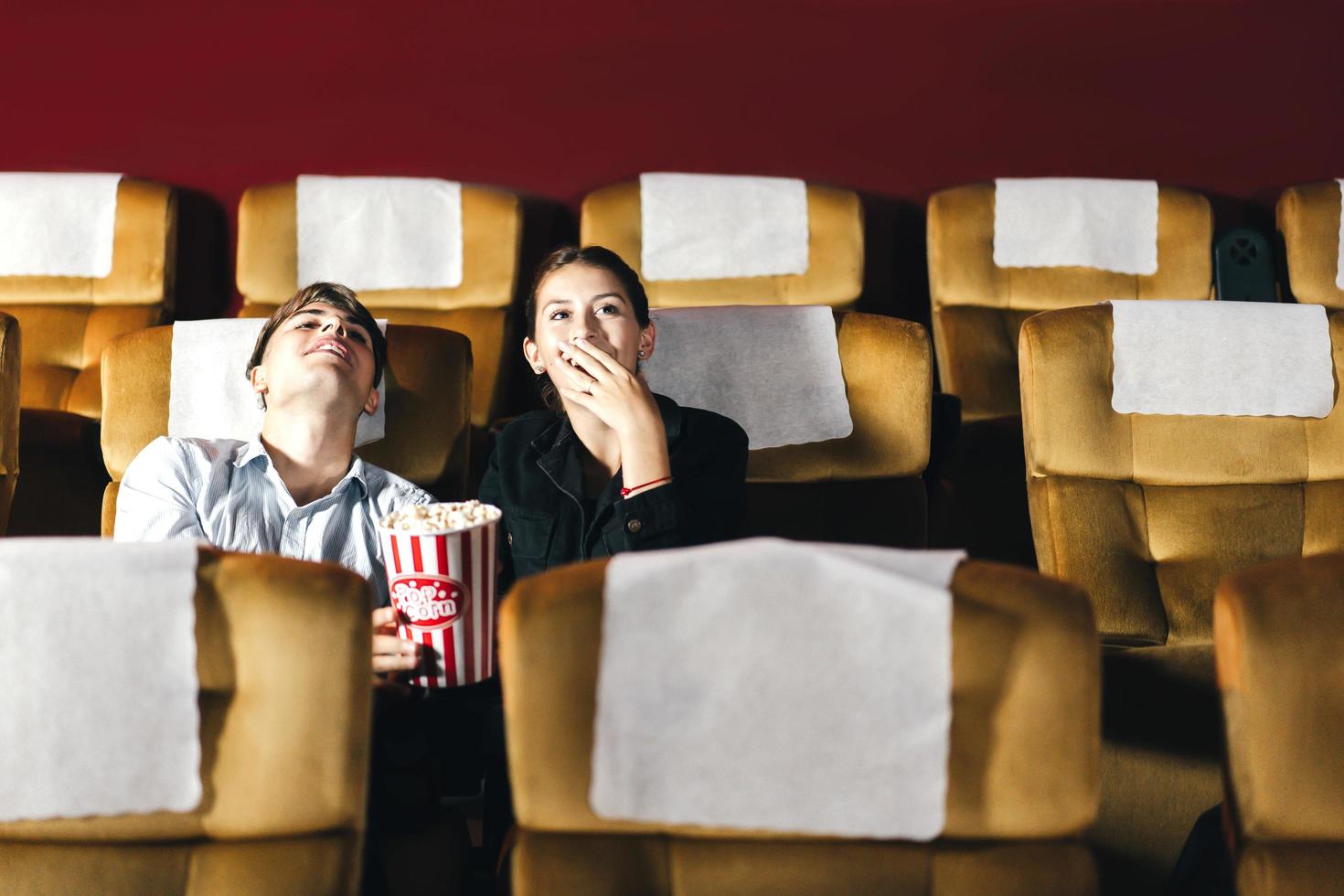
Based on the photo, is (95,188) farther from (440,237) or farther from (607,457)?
(607,457)

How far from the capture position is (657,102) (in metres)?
2.88

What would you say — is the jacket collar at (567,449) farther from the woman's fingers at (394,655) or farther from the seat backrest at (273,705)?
the seat backrest at (273,705)

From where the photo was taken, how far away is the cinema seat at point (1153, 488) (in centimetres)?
165

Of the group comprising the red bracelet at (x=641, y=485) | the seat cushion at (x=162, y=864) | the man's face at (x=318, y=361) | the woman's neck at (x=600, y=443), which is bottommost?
the seat cushion at (x=162, y=864)

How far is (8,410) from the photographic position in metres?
1.70

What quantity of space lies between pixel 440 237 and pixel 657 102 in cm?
77

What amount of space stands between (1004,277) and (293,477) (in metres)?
1.70

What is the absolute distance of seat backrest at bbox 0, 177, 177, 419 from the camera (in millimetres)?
2428

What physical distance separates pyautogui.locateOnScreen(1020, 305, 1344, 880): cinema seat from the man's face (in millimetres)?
1036

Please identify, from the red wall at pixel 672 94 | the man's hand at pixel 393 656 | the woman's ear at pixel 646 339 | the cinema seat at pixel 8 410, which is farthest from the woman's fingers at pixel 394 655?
the red wall at pixel 672 94

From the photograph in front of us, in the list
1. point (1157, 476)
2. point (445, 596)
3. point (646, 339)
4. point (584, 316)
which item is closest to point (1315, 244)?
point (1157, 476)

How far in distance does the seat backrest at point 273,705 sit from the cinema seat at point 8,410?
1.05m

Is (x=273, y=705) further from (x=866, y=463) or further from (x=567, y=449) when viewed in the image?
(x=866, y=463)

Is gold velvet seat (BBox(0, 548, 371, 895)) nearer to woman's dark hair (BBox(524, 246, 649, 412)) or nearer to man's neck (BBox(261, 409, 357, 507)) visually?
man's neck (BBox(261, 409, 357, 507))
